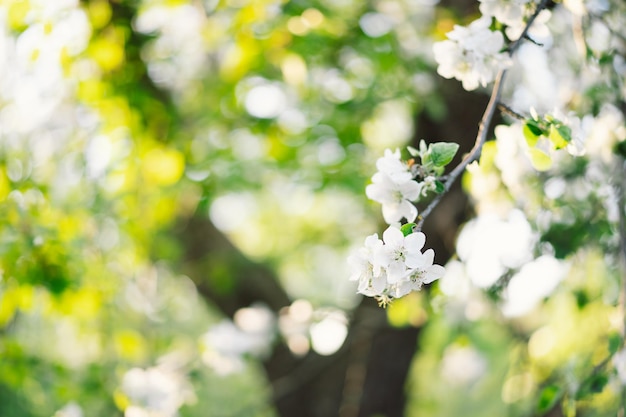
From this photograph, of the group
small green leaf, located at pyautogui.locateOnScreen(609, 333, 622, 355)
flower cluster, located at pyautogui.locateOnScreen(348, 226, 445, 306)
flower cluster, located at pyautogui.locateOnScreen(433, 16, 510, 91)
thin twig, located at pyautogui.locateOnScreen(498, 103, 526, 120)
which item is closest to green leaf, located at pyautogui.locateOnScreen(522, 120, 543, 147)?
thin twig, located at pyautogui.locateOnScreen(498, 103, 526, 120)

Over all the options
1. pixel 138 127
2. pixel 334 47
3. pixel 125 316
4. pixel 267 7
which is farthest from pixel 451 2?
pixel 125 316

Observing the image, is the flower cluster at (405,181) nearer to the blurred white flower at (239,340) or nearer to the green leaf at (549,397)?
the green leaf at (549,397)

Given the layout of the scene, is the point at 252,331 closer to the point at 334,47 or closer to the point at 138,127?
the point at 138,127

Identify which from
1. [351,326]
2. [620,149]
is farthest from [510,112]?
A: [351,326]

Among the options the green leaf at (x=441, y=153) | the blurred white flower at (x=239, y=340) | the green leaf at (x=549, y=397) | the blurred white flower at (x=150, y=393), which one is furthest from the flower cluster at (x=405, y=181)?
the blurred white flower at (x=239, y=340)

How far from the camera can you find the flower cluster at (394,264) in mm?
744

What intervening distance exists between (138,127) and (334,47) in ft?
2.46

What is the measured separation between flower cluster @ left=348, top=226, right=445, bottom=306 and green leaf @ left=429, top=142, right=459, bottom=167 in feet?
0.39

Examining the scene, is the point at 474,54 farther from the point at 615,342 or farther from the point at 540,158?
the point at 615,342

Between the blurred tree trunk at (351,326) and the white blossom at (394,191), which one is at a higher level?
the white blossom at (394,191)

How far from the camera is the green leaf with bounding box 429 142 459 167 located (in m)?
0.83

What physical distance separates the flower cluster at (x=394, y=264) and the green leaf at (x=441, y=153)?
0.12 metres

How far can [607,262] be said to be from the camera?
1725mm

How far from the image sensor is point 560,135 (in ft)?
2.83
